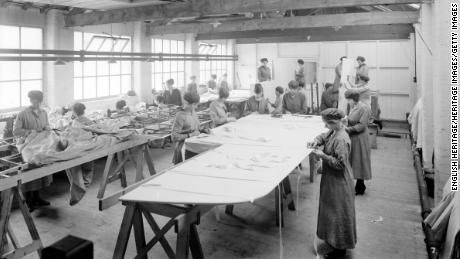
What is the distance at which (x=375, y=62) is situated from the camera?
1389 centimetres

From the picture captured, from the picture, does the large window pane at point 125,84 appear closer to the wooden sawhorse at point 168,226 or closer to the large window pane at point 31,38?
the large window pane at point 31,38

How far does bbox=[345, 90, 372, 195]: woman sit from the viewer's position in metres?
5.62

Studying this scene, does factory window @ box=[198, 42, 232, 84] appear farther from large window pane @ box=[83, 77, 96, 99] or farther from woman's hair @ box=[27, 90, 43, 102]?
woman's hair @ box=[27, 90, 43, 102]

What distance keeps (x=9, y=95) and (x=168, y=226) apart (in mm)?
6669

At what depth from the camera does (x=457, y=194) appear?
375 cm

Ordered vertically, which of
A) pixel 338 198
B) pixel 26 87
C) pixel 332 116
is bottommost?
pixel 338 198

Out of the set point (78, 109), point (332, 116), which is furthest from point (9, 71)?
point (332, 116)

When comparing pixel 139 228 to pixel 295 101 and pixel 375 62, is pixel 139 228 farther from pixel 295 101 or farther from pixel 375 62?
pixel 375 62

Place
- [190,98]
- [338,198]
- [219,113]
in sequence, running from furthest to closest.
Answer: [219,113], [190,98], [338,198]

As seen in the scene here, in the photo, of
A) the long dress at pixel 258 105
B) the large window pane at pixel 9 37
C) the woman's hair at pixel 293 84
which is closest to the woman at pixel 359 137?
the woman's hair at pixel 293 84

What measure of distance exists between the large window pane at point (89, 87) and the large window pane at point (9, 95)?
1881mm

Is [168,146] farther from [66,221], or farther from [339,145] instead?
[339,145]

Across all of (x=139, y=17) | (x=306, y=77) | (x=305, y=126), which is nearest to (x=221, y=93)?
(x=305, y=126)

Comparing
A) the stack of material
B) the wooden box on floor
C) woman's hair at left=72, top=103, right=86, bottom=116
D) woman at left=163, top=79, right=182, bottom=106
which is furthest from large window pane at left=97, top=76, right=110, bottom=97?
the wooden box on floor
